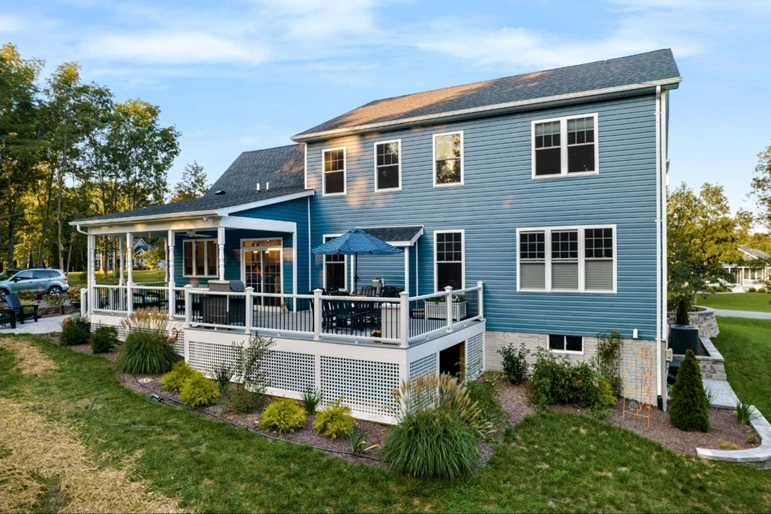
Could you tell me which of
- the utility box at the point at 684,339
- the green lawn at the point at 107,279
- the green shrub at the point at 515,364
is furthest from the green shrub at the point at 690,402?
the green lawn at the point at 107,279

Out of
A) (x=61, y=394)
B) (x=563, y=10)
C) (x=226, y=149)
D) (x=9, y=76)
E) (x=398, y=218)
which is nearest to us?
(x=61, y=394)

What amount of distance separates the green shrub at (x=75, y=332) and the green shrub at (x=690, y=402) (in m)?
14.9

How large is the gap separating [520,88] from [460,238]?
4469 mm

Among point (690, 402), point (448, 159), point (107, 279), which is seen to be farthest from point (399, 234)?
point (107, 279)

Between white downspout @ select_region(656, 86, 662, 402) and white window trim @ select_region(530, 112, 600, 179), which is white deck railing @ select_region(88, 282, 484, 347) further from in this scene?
white downspout @ select_region(656, 86, 662, 402)

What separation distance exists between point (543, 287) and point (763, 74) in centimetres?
1697

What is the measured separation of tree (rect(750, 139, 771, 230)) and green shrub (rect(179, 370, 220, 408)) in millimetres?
31786

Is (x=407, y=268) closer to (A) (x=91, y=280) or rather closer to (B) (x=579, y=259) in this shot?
(B) (x=579, y=259)

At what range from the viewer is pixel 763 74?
729 inches

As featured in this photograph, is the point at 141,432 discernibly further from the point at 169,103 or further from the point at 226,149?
the point at 169,103

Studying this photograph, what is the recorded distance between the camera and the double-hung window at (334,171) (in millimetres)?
13227

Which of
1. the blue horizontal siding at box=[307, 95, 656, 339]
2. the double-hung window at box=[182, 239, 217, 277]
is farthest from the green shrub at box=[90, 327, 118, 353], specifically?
the blue horizontal siding at box=[307, 95, 656, 339]

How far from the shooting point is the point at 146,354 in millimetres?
9867

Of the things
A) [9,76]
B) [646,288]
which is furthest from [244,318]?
[9,76]
